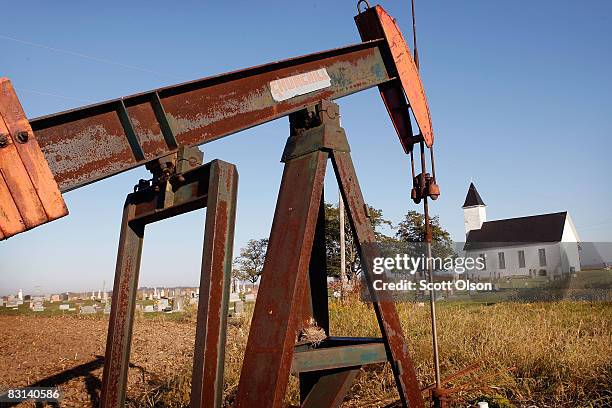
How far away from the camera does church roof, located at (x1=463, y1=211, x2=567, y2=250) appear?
5491 centimetres

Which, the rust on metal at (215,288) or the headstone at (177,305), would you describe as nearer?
the rust on metal at (215,288)

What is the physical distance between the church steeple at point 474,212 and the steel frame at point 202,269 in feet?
217

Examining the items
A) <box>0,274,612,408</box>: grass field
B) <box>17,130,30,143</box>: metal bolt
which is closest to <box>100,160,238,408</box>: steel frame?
<box>17,130,30,143</box>: metal bolt

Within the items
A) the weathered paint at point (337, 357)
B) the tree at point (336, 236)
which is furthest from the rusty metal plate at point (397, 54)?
the tree at point (336, 236)

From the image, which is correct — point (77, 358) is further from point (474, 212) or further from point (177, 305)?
point (474, 212)

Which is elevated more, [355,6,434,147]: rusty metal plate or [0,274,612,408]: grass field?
[355,6,434,147]: rusty metal plate

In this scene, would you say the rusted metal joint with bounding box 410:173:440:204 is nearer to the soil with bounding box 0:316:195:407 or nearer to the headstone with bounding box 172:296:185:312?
the soil with bounding box 0:316:195:407

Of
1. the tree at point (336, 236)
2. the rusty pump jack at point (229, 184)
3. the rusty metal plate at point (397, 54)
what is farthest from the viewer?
the tree at point (336, 236)

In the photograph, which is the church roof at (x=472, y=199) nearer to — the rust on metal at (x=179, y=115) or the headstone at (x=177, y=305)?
the headstone at (x=177, y=305)

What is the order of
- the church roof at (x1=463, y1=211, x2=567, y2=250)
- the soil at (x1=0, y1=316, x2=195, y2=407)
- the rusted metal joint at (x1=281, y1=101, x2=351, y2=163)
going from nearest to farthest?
the rusted metal joint at (x1=281, y1=101, x2=351, y2=163), the soil at (x1=0, y1=316, x2=195, y2=407), the church roof at (x1=463, y1=211, x2=567, y2=250)

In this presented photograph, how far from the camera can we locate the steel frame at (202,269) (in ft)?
8.25

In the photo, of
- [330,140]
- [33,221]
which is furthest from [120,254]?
[330,140]

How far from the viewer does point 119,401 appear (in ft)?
10.6

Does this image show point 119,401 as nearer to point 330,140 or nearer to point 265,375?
point 265,375
